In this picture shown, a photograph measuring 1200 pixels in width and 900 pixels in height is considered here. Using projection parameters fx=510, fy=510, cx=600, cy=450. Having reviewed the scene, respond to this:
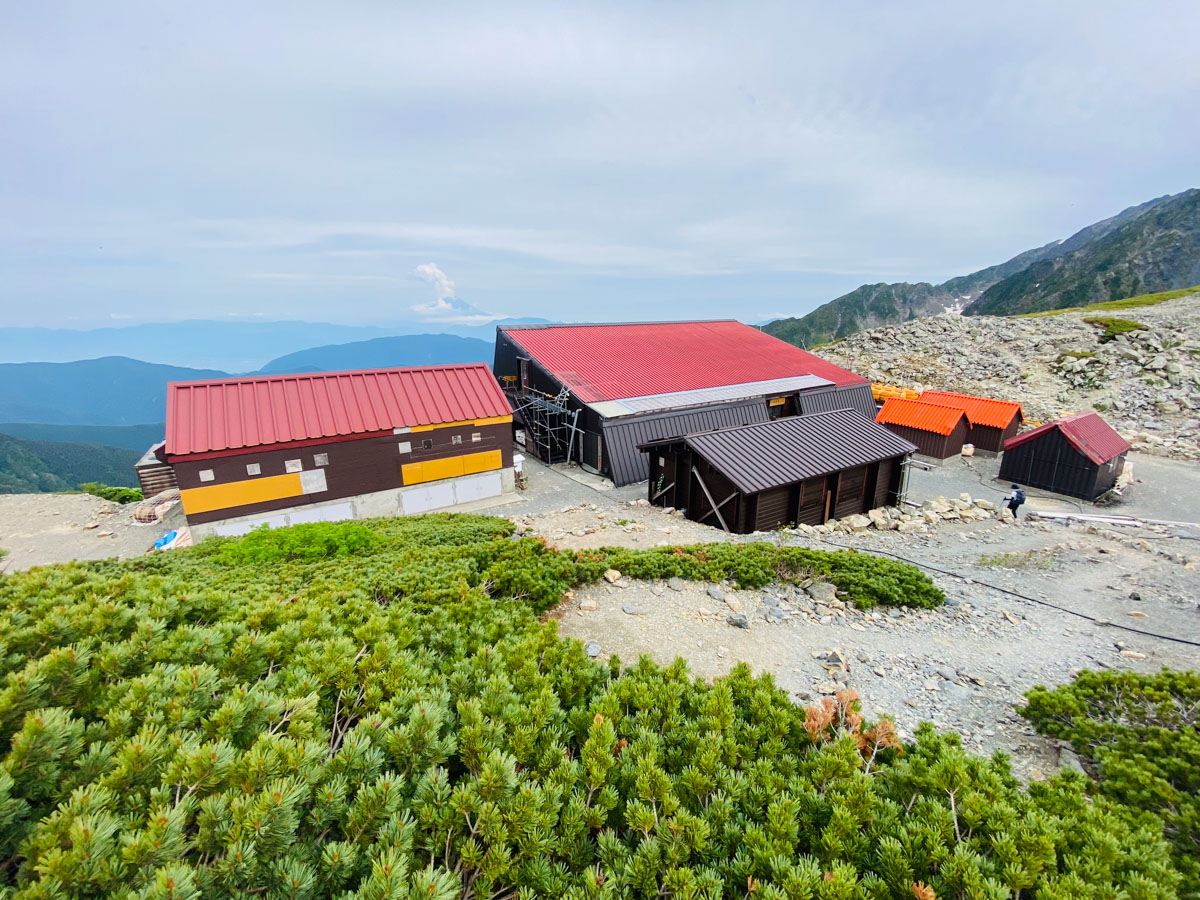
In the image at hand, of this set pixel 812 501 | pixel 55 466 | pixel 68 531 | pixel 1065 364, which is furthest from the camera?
pixel 55 466

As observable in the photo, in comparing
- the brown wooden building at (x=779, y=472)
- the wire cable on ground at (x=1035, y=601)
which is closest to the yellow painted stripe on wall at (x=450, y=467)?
the brown wooden building at (x=779, y=472)

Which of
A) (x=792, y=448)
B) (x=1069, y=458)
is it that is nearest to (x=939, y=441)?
(x=1069, y=458)

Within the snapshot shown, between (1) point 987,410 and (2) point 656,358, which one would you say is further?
(2) point 656,358

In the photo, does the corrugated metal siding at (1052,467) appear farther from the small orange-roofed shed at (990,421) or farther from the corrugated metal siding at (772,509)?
the corrugated metal siding at (772,509)

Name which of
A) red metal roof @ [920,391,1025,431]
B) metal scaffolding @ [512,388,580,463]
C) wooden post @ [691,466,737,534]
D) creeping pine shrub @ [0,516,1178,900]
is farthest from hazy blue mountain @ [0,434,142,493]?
red metal roof @ [920,391,1025,431]

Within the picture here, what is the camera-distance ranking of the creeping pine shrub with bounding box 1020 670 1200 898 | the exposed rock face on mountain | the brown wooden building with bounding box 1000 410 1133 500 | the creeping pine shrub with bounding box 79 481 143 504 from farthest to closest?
the exposed rock face on mountain
the creeping pine shrub with bounding box 79 481 143 504
the brown wooden building with bounding box 1000 410 1133 500
the creeping pine shrub with bounding box 1020 670 1200 898

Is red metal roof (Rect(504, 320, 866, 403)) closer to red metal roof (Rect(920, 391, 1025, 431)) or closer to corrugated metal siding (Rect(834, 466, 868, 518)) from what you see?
red metal roof (Rect(920, 391, 1025, 431))

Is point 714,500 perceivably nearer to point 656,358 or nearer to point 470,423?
point 470,423
